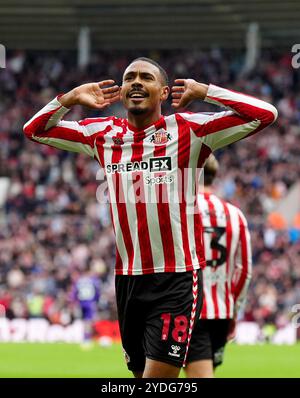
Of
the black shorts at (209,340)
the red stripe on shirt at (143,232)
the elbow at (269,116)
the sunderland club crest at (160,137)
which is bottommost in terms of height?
the black shorts at (209,340)

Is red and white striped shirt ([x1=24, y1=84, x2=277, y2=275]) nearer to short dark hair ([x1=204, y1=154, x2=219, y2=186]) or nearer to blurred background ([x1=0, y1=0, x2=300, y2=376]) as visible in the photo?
short dark hair ([x1=204, y1=154, x2=219, y2=186])

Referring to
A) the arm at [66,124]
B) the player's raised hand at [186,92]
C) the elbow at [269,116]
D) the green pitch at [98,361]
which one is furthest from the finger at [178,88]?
the green pitch at [98,361]

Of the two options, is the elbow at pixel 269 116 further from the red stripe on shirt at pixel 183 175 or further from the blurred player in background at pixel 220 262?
the blurred player in background at pixel 220 262

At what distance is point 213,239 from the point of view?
8.34 m

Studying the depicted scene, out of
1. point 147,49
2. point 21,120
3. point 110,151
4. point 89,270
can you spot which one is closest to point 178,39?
point 147,49

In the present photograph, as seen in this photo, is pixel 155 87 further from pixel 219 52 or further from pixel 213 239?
pixel 219 52

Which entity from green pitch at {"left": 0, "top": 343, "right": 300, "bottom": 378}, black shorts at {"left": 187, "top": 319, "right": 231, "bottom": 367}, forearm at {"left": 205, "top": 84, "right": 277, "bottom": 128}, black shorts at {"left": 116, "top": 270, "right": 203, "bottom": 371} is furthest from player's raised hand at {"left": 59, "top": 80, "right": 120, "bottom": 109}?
green pitch at {"left": 0, "top": 343, "right": 300, "bottom": 378}

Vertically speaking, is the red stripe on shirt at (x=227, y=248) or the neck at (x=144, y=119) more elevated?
the neck at (x=144, y=119)

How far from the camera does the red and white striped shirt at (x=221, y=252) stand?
8.30 m

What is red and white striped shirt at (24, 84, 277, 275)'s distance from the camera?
19.8ft

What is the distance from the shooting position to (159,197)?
607cm

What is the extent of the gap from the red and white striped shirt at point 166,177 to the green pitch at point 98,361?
19.0 ft

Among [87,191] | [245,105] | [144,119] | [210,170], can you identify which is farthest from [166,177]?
[87,191]

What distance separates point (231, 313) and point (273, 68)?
22.0 meters
